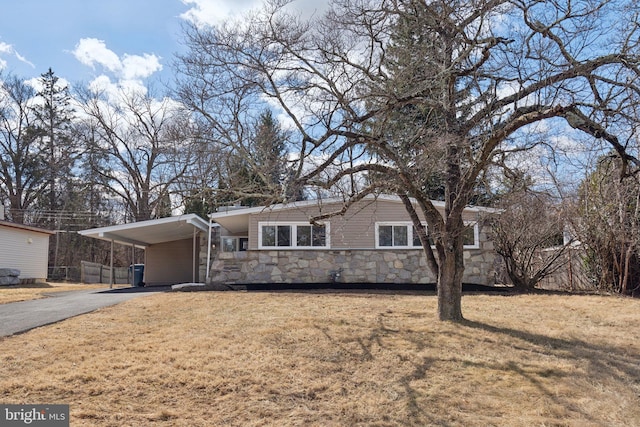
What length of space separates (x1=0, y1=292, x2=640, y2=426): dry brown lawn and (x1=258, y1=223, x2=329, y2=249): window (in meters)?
6.47

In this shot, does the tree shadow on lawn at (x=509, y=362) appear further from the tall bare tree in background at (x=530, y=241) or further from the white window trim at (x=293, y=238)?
the white window trim at (x=293, y=238)

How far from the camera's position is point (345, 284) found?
48.5 feet

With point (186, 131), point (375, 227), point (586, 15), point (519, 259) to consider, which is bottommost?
point (519, 259)

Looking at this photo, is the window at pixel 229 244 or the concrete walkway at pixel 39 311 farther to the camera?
the window at pixel 229 244

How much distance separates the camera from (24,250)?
2077 cm

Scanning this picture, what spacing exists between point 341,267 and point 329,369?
9.36m

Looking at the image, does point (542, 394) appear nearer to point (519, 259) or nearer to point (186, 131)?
point (186, 131)

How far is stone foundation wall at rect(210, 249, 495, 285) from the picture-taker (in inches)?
584

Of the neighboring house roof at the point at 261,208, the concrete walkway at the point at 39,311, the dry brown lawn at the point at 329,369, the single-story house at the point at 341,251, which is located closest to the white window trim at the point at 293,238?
the single-story house at the point at 341,251

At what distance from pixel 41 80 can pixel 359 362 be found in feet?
113

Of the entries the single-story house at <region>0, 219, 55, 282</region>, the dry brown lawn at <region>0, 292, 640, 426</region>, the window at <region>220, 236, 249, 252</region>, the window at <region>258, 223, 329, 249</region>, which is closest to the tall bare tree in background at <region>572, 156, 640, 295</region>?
the dry brown lawn at <region>0, 292, 640, 426</region>

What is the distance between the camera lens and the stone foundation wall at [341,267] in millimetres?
14828

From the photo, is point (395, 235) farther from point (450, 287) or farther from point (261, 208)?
point (450, 287)

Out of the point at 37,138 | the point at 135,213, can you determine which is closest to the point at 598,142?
the point at 135,213
